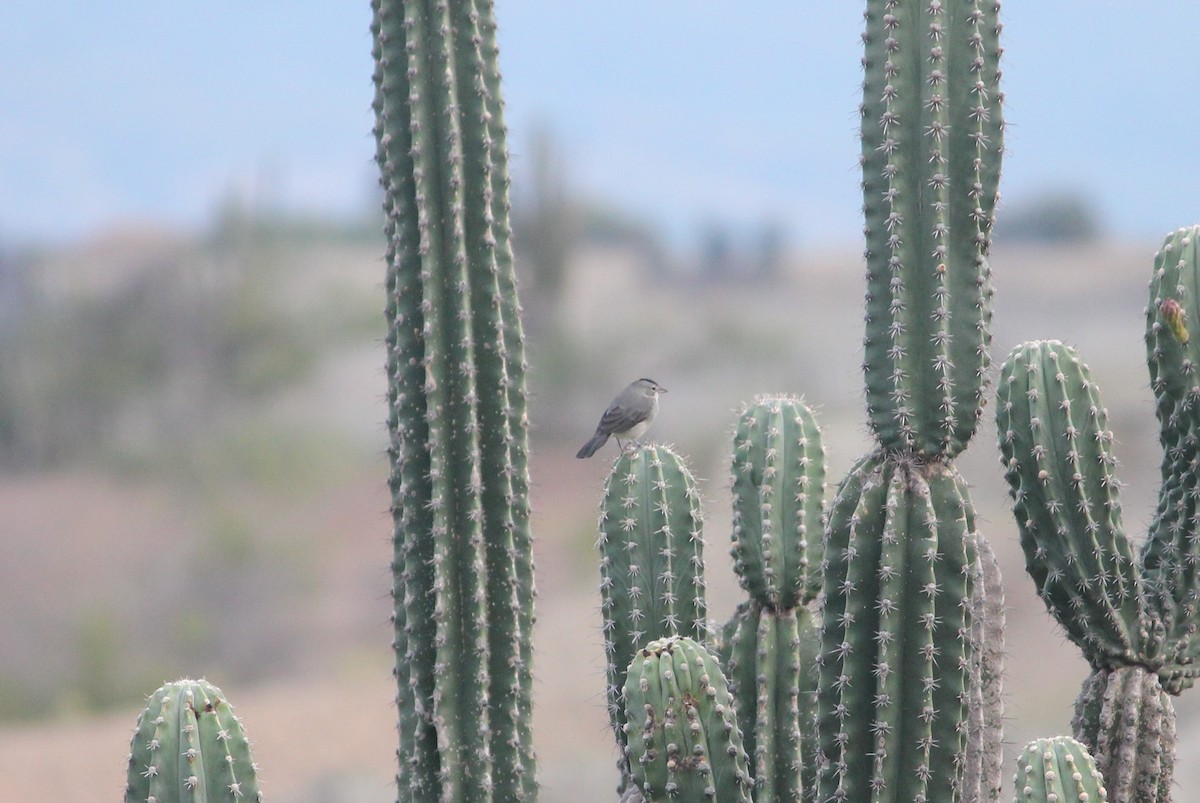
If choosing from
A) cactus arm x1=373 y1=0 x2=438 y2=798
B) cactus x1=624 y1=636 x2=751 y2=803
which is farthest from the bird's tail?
cactus x1=624 y1=636 x2=751 y2=803

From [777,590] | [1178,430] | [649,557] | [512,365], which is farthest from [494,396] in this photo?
[1178,430]

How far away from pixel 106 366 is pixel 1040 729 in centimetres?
2067

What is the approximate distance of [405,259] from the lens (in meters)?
4.52

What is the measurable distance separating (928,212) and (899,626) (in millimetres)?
1037

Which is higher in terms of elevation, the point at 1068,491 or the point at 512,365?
the point at 512,365

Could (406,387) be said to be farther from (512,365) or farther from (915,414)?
(915,414)

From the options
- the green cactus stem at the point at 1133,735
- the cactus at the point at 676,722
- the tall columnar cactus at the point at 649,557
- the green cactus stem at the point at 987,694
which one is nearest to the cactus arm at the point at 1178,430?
the green cactus stem at the point at 1133,735

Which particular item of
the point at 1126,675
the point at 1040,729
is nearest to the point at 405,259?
the point at 1126,675

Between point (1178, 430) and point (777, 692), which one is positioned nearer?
point (777, 692)

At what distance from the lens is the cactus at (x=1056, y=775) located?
3.71 metres

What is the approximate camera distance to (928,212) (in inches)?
144

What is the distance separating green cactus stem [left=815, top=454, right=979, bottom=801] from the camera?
3.55 metres

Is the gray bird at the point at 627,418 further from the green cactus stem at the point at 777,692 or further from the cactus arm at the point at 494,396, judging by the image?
the green cactus stem at the point at 777,692

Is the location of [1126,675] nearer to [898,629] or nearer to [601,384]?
[898,629]
